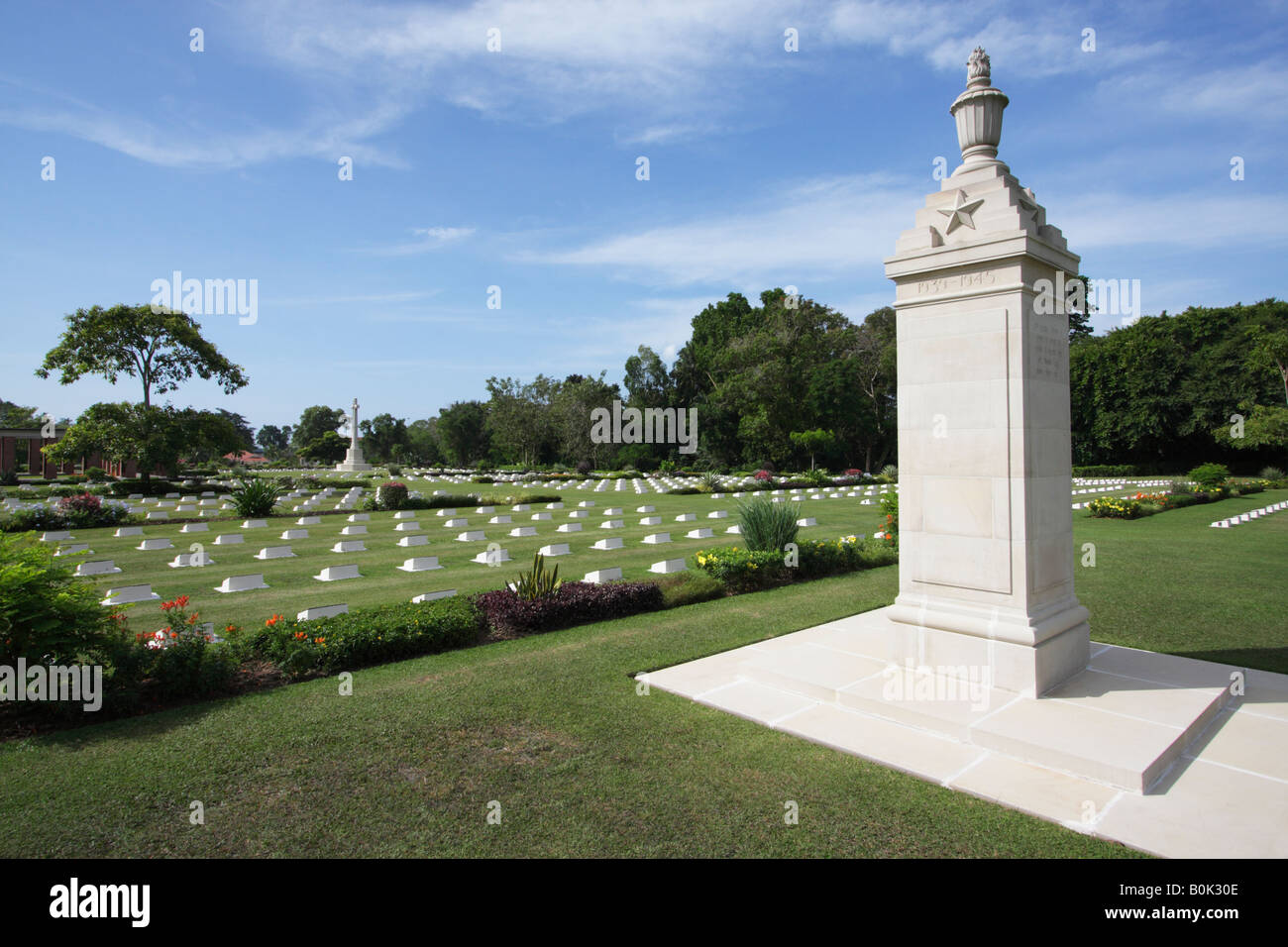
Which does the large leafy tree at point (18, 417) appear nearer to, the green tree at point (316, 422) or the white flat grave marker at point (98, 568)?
the green tree at point (316, 422)

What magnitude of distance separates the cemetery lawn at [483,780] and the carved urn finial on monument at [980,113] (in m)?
5.36

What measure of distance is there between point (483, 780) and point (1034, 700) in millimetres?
4410

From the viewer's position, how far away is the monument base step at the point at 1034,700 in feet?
15.6

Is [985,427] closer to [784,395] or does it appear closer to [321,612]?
[321,612]

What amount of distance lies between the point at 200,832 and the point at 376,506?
25730mm

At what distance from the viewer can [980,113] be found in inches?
240

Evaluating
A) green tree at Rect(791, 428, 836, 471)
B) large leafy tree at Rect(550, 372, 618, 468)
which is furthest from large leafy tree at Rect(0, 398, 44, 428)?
green tree at Rect(791, 428, 836, 471)

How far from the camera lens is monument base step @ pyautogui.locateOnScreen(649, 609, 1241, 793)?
4.76 m

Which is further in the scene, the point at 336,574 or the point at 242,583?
the point at 336,574

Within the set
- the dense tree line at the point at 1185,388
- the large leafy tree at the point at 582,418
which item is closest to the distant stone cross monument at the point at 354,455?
the large leafy tree at the point at 582,418

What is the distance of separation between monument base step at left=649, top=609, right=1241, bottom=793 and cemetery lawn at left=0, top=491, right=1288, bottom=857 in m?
0.81

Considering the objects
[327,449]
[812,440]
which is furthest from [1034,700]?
[327,449]

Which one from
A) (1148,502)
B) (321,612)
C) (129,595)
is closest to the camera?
(321,612)
